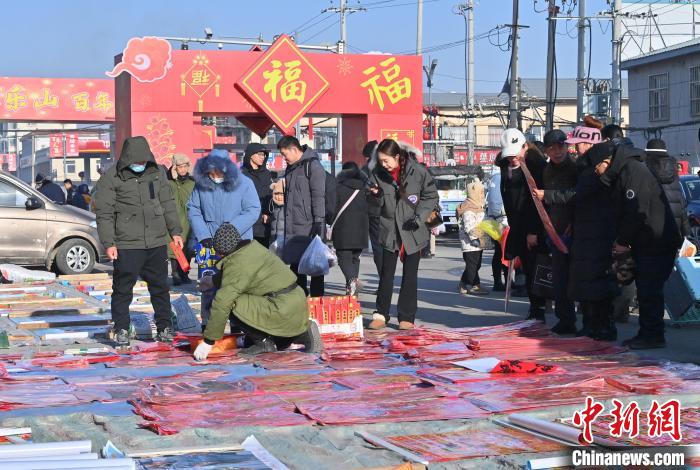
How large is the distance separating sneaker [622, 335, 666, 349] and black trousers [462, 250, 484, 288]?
17.8 ft

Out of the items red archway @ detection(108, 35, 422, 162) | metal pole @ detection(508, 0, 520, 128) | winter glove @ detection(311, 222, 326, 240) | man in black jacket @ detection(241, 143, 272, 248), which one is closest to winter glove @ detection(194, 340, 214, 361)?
winter glove @ detection(311, 222, 326, 240)

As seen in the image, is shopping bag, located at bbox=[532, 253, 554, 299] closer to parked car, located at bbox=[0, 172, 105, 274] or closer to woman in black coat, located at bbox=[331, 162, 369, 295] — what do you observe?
woman in black coat, located at bbox=[331, 162, 369, 295]

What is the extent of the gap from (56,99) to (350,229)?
Result: 23599mm

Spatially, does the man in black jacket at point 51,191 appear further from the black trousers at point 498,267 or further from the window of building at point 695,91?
the window of building at point 695,91

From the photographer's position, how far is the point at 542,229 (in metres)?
11.1

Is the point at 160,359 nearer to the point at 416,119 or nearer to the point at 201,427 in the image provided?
the point at 201,427

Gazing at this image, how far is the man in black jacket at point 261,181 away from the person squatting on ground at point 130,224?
11.6 feet

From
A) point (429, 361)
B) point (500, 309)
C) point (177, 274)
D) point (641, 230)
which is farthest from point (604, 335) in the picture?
point (177, 274)

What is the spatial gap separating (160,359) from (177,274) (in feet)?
24.7

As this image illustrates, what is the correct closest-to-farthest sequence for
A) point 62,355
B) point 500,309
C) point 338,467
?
point 338,467
point 62,355
point 500,309

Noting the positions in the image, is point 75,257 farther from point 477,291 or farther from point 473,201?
point 477,291

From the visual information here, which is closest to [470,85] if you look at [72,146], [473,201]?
[473,201]

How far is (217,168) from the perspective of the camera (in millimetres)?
10891

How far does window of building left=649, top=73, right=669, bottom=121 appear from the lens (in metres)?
41.4
